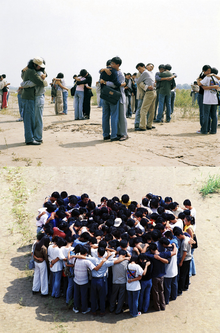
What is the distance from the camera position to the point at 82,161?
777 cm

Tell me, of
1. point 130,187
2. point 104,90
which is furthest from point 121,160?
point 104,90

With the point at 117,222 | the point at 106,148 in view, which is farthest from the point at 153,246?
the point at 106,148

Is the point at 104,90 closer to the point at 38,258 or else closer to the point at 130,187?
the point at 130,187

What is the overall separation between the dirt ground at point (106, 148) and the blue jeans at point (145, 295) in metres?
3.76

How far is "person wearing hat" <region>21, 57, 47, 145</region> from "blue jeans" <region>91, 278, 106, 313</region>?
17.0ft

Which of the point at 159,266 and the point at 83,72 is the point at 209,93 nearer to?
the point at 83,72

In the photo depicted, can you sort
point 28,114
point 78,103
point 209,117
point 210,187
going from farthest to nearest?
1. point 78,103
2. point 209,117
3. point 28,114
4. point 210,187

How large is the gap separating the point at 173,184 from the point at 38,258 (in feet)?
13.8

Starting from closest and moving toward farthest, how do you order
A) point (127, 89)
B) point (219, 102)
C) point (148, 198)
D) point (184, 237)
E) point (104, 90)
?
point (184, 237) → point (148, 198) → point (104, 90) → point (219, 102) → point (127, 89)

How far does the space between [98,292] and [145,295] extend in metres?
0.57

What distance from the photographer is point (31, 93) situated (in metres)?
8.26

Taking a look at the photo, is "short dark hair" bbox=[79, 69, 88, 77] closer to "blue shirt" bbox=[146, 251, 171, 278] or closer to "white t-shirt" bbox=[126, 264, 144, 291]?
"blue shirt" bbox=[146, 251, 171, 278]

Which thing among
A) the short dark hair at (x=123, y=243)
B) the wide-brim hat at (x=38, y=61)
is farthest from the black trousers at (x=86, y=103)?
the short dark hair at (x=123, y=243)

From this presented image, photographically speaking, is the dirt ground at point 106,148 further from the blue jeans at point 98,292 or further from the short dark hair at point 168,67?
the blue jeans at point 98,292
